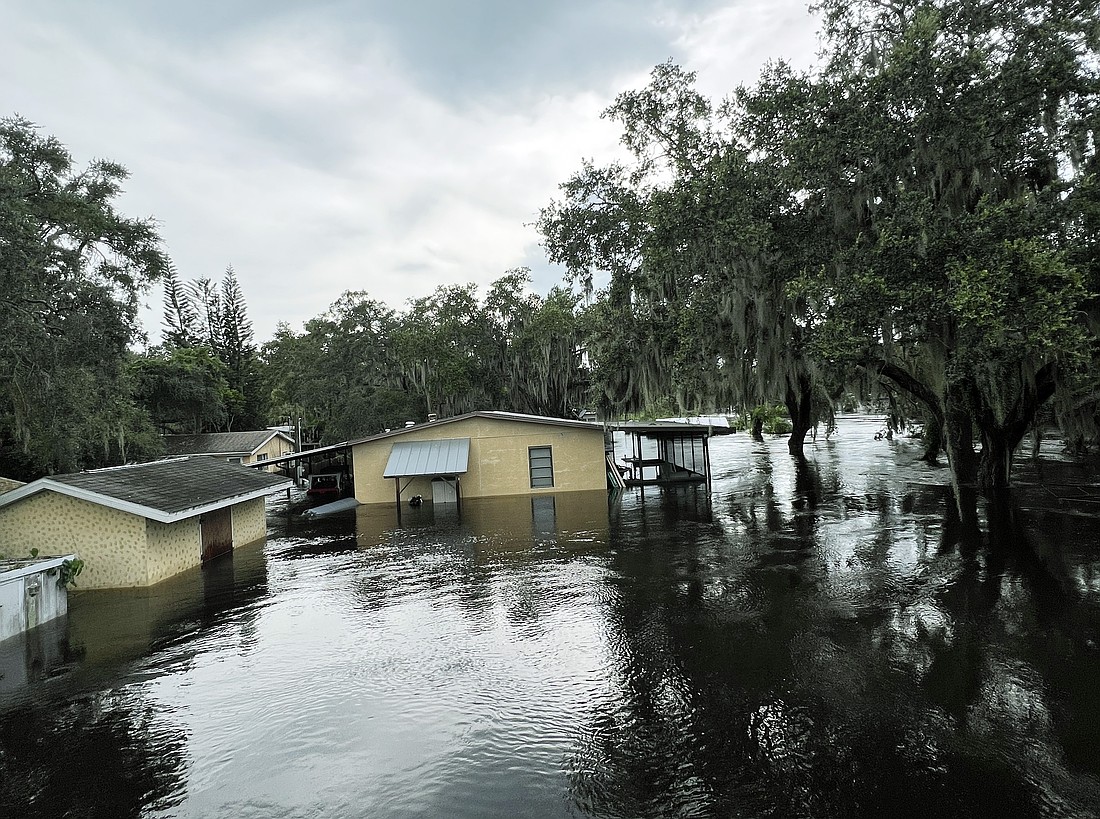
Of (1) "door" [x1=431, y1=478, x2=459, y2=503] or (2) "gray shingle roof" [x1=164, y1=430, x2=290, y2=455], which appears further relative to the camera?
(2) "gray shingle roof" [x1=164, y1=430, x2=290, y2=455]

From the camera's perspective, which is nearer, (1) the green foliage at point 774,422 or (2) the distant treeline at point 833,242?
(2) the distant treeline at point 833,242

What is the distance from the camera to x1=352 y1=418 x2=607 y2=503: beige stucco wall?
2262cm

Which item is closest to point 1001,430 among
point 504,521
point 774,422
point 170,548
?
point 504,521

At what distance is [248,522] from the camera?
1595 centimetres

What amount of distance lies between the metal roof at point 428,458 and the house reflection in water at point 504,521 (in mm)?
1214

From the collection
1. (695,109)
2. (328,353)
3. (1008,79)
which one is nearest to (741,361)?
Answer: (695,109)

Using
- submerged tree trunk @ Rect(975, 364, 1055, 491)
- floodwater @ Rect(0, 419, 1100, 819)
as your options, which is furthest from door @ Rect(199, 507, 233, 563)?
submerged tree trunk @ Rect(975, 364, 1055, 491)

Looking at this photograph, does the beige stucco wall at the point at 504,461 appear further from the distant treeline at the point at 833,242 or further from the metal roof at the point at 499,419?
the distant treeline at the point at 833,242

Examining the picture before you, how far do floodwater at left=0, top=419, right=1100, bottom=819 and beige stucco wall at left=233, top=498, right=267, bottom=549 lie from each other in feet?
9.68

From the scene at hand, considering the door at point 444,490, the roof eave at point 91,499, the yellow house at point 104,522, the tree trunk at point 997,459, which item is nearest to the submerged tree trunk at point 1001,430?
the tree trunk at point 997,459

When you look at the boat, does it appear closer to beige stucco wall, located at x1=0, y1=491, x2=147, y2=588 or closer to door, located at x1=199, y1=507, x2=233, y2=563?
door, located at x1=199, y1=507, x2=233, y2=563

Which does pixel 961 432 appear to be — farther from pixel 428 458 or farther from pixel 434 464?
pixel 428 458

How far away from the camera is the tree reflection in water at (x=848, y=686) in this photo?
4.29m

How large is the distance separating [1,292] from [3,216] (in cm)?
127
